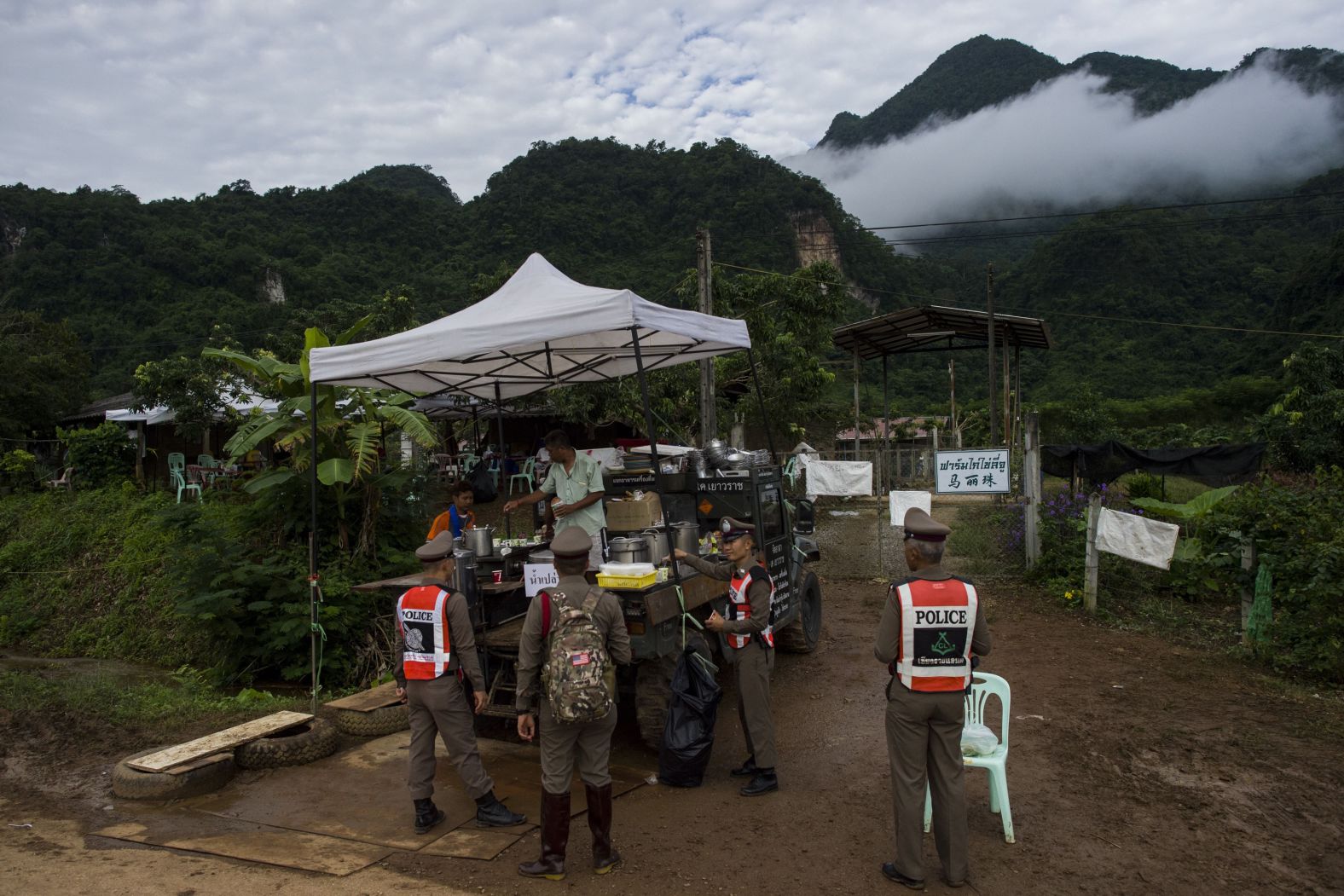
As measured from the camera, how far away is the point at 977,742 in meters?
4.72

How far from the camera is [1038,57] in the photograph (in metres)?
89.8

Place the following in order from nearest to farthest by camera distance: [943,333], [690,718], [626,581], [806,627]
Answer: [690,718] < [626,581] < [806,627] < [943,333]

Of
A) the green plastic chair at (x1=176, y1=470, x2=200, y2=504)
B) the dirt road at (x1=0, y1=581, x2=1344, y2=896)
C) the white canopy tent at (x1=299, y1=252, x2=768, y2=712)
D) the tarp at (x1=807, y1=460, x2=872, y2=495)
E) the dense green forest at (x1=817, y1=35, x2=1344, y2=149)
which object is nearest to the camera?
the dirt road at (x1=0, y1=581, x2=1344, y2=896)

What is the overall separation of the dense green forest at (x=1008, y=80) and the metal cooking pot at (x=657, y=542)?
81891 mm

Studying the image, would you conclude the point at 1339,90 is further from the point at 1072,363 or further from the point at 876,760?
the point at 876,760

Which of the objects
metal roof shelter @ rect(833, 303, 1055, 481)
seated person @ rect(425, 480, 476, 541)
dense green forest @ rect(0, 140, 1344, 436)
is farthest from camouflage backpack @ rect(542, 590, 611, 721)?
dense green forest @ rect(0, 140, 1344, 436)

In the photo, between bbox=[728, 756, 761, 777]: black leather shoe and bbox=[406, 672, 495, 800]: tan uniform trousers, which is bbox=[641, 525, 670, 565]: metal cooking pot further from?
bbox=[406, 672, 495, 800]: tan uniform trousers

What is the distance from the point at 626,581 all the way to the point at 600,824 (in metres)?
1.58

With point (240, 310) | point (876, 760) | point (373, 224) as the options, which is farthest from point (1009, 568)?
point (373, 224)

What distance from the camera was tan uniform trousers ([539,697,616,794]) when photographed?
4.21m

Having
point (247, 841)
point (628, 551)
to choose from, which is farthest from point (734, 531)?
point (247, 841)

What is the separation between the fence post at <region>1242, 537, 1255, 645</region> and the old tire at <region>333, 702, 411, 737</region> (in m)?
7.42

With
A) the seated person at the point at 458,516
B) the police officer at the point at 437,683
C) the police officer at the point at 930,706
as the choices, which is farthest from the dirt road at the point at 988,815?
the seated person at the point at 458,516

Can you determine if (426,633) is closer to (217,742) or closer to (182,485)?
(217,742)
